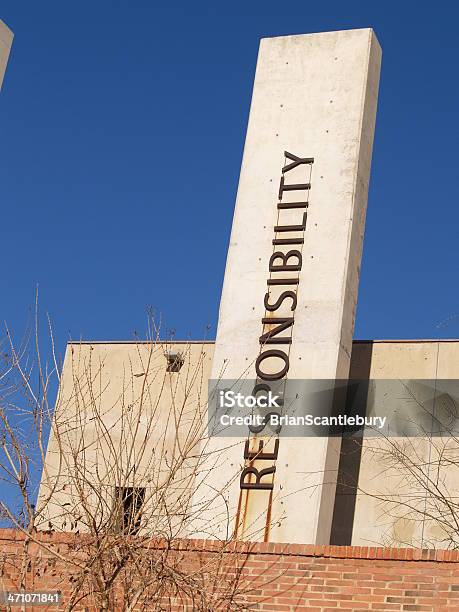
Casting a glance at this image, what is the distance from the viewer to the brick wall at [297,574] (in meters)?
12.4

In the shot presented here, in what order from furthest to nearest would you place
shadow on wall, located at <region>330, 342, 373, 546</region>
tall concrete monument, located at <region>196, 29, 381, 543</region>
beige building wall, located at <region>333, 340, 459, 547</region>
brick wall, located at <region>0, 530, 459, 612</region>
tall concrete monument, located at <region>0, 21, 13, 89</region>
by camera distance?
1. shadow on wall, located at <region>330, 342, 373, 546</region>
2. beige building wall, located at <region>333, 340, 459, 547</region>
3. tall concrete monument, located at <region>196, 29, 381, 543</region>
4. tall concrete monument, located at <region>0, 21, 13, 89</region>
5. brick wall, located at <region>0, 530, 459, 612</region>

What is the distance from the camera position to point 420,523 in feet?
62.0

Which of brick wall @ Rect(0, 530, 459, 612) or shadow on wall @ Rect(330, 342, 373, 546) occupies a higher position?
shadow on wall @ Rect(330, 342, 373, 546)

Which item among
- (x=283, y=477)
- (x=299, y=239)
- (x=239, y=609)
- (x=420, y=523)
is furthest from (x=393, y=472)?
(x=239, y=609)

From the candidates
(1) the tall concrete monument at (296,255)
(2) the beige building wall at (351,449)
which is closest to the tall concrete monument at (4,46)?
(2) the beige building wall at (351,449)

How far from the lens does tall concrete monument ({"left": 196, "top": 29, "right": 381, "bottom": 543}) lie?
57.3ft

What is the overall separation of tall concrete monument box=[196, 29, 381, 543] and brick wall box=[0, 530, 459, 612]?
137 inches

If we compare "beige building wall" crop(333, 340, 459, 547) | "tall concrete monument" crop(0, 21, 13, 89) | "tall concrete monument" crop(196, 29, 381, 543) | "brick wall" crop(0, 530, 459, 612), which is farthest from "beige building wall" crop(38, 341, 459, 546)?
"tall concrete monument" crop(0, 21, 13, 89)

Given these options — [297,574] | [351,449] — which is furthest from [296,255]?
[297,574]

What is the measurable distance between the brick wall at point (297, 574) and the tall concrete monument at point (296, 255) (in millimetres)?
3485

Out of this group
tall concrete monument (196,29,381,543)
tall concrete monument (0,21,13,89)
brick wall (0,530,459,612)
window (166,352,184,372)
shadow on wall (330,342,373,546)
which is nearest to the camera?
brick wall (0,530,459,612)

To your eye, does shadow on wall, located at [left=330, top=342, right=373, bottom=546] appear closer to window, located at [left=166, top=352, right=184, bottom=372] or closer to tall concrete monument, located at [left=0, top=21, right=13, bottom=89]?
window, located at [left=166, top=352, right=184, bottom=372]

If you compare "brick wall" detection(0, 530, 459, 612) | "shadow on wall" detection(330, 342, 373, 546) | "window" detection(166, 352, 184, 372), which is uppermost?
"window" detection(166, 352, 184, 372)

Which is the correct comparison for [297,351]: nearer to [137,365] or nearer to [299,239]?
[299,239]
